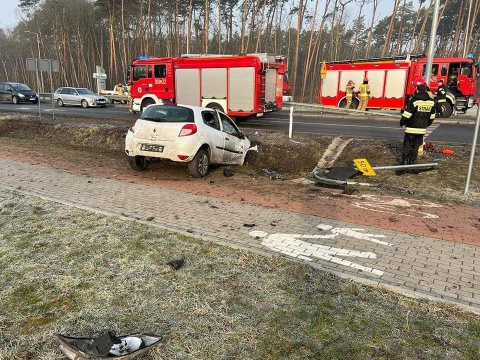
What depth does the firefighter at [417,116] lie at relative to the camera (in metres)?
8.29

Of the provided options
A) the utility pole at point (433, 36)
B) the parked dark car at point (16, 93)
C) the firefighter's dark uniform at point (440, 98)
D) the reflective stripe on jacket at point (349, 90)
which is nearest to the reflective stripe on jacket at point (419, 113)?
the firefighter's dark uniform at point (440, 98)

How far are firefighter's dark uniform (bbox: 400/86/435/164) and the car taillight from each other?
15.7 feet

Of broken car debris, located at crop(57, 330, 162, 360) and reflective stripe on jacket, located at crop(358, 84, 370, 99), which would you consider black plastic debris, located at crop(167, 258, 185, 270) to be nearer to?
broken car debris, located at crop(57, 330, 162, 360)

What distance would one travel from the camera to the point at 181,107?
8.12 metres

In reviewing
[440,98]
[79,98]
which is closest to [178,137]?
[440,98]

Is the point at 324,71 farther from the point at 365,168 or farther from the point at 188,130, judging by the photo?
the point at 188,130

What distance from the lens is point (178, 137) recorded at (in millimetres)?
7715

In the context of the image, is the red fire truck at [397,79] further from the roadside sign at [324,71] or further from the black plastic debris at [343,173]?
the black plastic debris at [343,173]

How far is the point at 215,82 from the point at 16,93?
22101 mm

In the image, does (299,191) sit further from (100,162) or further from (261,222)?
(100,162)

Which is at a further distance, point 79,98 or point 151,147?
point 79,98

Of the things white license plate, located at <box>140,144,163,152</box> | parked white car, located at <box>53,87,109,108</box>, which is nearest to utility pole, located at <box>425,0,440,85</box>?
white license plate, located at <box>140,144,163,152</box>

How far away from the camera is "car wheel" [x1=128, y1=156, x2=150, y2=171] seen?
886 centimetres

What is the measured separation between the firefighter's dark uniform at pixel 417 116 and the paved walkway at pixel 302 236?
13.4ft
